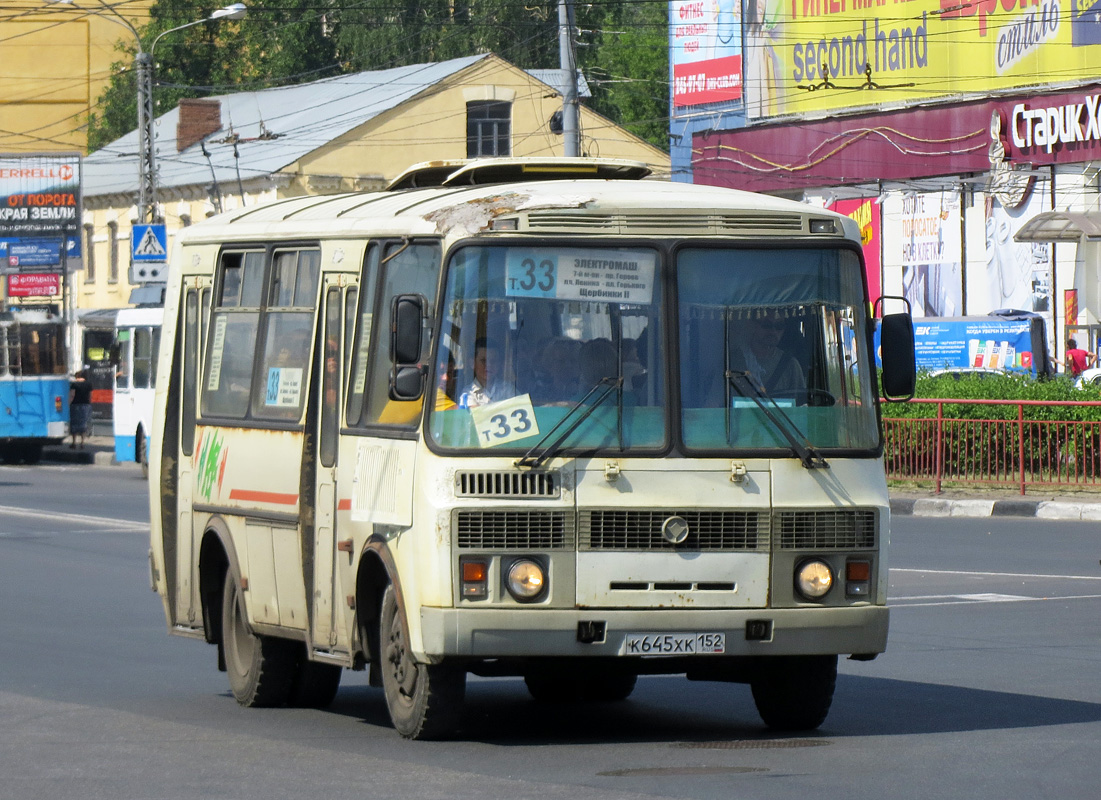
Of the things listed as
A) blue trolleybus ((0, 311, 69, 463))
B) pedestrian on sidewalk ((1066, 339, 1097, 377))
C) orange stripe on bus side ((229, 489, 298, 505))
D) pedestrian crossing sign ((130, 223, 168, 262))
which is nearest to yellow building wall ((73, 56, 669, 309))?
blue trolleybus ((0, 311, 69, 463))

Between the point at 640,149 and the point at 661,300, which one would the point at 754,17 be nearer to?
the point at 640,149

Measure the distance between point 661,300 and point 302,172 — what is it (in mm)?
48560

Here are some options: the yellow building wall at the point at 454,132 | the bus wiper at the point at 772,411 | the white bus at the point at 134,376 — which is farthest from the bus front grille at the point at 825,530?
the yellow building wall at the point at 454,132

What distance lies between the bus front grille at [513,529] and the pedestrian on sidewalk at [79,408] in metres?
34.4

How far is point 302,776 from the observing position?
317 inches

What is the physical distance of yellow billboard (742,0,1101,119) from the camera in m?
38.9

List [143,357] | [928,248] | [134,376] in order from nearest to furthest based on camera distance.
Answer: [143,357] < [134,376] < [928,248]

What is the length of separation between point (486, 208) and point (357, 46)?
67.1 metres

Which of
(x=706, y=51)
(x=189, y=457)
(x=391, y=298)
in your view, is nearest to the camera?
(x=391, y=298)

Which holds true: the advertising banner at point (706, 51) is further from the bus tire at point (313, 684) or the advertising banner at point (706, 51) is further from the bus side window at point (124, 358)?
the bus tire at point (313, 684)

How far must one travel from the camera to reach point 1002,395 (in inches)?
1006

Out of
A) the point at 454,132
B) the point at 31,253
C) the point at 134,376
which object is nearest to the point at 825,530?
the point at 134,376

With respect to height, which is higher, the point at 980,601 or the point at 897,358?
the point at 897,358

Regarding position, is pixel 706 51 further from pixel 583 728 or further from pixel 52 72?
pixel 583 728
